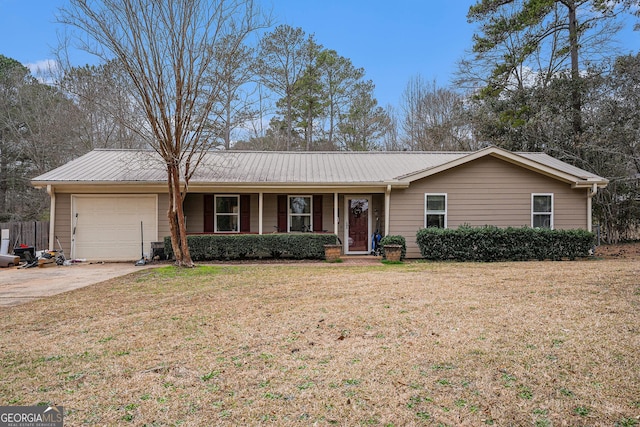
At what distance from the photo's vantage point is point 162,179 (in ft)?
38.5

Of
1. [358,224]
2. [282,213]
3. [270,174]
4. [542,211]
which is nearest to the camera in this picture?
[542,211]

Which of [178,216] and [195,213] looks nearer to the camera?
[178,216]

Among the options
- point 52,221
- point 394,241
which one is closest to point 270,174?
point 394,241

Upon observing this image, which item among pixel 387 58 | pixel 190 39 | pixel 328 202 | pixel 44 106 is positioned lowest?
pixel 328 202

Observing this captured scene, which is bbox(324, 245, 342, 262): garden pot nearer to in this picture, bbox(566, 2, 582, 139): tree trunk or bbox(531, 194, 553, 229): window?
bbox(531, 194, 553, 229): window

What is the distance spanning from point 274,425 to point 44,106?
78.9 ft

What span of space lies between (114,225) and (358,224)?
7.74 meters

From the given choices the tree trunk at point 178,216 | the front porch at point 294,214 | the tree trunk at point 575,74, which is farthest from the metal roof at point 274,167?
the tree trunk at point 575,74

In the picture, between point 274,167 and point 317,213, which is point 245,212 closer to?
point 274,167

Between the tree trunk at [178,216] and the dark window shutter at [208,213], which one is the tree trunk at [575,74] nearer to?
the dark window shutter at [208,213]

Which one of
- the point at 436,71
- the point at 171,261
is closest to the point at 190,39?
the point at 171,261

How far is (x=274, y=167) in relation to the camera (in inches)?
526

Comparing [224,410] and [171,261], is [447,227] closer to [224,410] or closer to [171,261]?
[171,261]

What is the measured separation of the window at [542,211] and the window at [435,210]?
9.02 ft
